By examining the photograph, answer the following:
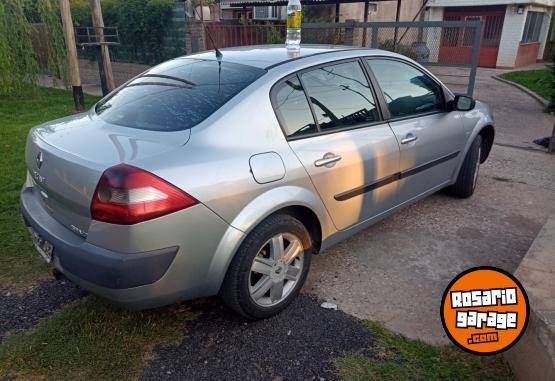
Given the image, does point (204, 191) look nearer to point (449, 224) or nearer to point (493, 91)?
point (449, 224)

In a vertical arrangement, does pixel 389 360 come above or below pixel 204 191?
below

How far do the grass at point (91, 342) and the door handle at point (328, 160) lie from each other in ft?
4.02

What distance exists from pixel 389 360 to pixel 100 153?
1857 mm

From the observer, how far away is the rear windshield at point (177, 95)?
8.23 ft

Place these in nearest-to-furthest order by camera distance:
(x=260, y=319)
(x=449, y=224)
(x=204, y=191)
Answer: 1. (x=204, y=191)
2. (x=260, y=319)
3. (x=449, y=224)

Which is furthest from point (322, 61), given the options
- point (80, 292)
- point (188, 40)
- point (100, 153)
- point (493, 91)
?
point (493, 91)

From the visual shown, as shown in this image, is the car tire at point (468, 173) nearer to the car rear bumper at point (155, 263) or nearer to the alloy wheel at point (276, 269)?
the alloy wheel at point (276, 269)

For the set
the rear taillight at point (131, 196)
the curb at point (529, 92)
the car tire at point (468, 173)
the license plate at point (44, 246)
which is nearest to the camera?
the rear taillight at point (131, 196)

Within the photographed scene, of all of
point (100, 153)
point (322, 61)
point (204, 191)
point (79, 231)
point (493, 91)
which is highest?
point (322, 61)

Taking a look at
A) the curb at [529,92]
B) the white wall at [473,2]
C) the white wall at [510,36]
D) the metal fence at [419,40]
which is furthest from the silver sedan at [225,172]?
the white wall at [510,36]

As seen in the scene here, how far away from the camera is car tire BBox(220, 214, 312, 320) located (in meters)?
2.42

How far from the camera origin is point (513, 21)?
18.9 meters

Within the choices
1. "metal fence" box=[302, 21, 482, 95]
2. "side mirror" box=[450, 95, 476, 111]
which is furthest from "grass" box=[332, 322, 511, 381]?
"metal fence" box=[302, 21, 482, 95]

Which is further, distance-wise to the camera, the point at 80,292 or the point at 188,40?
the point at 188,40
